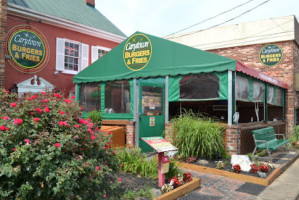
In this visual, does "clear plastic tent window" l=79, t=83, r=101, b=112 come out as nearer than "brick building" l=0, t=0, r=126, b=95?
Yes

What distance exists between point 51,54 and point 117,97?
17.8 feet

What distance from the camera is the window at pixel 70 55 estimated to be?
12523mm

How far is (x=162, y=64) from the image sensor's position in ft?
25.8

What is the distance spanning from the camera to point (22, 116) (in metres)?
2.84

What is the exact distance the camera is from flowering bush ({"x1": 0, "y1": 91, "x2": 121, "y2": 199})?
8.57 ft

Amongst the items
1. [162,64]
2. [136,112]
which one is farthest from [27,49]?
[162,64]

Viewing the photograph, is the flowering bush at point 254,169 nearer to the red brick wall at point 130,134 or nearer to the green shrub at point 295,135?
the red brick wall at point 130,134

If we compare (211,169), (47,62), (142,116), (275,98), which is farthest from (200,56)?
(47,62)

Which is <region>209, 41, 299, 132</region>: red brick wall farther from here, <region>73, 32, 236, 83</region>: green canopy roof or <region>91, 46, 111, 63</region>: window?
<region>91, 46, 111, 63</region>: window

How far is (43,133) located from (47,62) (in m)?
10.3

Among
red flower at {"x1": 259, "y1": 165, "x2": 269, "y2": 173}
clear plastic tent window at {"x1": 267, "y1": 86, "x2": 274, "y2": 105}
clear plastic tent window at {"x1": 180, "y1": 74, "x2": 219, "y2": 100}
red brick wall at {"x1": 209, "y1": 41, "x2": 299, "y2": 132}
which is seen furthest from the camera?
red brick wall at {"x1": 209, "y1": 41, "x2": 299, "y2": 132}

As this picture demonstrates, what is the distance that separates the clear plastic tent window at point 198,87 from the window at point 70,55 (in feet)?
24.4

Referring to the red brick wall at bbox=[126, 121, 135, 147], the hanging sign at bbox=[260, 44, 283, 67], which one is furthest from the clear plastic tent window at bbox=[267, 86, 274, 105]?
the red brick wall at bbox=[126, 121, 135, 147]

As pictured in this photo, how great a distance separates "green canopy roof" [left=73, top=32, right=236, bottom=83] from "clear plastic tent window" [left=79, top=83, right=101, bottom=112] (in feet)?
0.90
